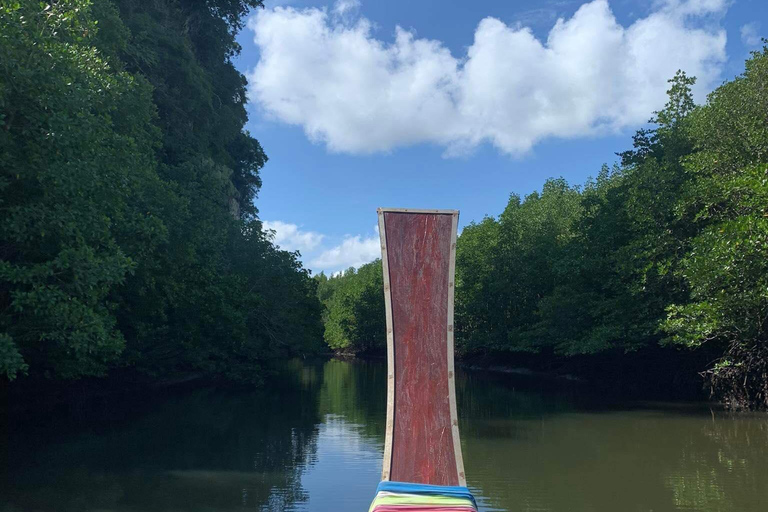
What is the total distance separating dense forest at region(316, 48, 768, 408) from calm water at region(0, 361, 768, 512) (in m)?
2.77

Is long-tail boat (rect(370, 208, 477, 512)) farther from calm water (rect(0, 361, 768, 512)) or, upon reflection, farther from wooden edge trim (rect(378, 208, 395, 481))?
calm water (rect(0, 361, 768, 512))

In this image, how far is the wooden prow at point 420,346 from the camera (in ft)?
16.3

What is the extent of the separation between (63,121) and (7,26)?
5.28ft

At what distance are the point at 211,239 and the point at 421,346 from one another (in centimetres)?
1920

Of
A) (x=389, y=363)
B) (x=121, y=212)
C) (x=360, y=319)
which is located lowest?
(x=389, y=363)

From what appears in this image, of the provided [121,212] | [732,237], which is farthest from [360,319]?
[121,212]

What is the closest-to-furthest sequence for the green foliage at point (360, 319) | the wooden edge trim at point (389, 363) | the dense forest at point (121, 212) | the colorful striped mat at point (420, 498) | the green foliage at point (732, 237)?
1. the colorful striped mat at point (420, 498)
2. the wooden edge trim at point (389, 363)
3. the dense forest at point (121, 212)
4. the green foliage at point (732, 237)
5. the green foliage at point (360, 319)

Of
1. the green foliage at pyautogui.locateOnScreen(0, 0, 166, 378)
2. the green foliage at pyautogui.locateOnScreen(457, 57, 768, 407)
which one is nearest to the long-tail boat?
the green foliage at pyautogui.locateOnScreen(0, 0, 166, 378)

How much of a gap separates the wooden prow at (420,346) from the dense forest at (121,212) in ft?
25.2

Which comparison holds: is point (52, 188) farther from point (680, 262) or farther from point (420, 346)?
point (680, 262)

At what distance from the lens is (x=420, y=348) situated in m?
4.99

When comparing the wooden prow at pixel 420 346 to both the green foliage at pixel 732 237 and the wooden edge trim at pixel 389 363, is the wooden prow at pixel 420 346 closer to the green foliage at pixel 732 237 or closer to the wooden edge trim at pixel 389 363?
the wooden edge trim at pixel 389 363

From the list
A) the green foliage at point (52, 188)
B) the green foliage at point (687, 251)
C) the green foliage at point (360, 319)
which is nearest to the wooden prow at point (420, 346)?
the green foliage at point (52, 188)

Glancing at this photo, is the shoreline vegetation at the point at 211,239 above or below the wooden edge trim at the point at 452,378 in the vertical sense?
above
